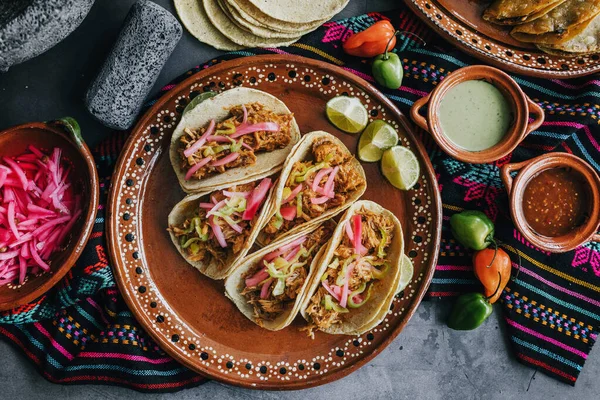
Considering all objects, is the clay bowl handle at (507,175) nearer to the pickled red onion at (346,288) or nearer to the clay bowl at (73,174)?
the pickled red onion at (346,288)

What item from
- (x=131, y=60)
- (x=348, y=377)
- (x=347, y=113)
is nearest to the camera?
(x=131, y=60)

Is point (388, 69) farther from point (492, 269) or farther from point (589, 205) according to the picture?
point (589, 205)

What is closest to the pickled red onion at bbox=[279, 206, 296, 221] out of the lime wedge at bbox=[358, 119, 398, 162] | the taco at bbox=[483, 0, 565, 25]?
the lime wedge at bbox=[358, 119, 398, 162]

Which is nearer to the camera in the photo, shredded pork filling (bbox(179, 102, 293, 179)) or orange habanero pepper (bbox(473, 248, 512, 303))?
shredded pork filling (bbox(179, 102, 293, 179))

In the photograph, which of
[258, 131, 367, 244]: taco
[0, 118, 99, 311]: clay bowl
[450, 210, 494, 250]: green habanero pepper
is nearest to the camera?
[0, 118, 99, 311]: clay bowl

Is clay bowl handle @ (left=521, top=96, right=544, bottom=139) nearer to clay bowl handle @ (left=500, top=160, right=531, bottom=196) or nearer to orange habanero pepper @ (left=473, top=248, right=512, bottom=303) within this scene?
clay bowl handle @ (left=500, top=160, right=531, bottom=196)

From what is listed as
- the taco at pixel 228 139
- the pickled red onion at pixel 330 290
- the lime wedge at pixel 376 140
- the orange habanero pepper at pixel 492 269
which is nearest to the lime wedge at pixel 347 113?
the lime wedge at pixel 376 140

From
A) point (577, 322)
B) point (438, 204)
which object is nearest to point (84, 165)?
point (438, 204)

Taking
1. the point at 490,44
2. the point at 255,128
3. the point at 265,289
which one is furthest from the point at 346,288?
the point at 490,44
